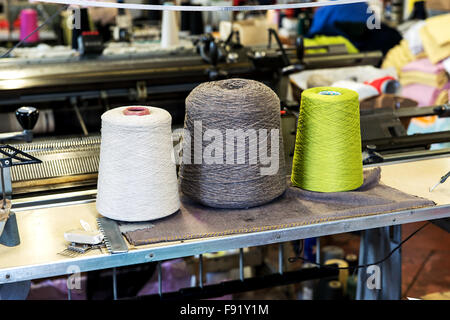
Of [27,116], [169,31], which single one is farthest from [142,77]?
[27,116]

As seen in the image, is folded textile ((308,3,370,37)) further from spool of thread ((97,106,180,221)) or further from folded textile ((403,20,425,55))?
spool of thread ((97,106,180,221))

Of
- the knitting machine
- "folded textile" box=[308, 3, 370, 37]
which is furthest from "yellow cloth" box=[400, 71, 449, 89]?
"folded textile" box=[308, 3, 370, 37]

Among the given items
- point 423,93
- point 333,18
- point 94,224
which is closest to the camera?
point 94,224

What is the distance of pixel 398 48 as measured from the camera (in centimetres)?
414

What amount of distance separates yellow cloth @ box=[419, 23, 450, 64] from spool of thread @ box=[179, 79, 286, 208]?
2.46 m

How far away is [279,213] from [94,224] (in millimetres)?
421

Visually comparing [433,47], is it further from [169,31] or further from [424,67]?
[169,31]

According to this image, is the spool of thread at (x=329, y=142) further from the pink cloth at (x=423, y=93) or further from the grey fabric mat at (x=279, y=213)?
the pink cloth at (x=423, y=93)

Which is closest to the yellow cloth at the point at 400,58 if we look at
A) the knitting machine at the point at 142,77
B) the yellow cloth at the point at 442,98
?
the yellow cloth at the point at 442,98

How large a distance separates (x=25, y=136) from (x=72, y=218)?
223 millimetres

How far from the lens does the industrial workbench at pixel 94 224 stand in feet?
4.02

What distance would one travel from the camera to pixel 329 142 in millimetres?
1438

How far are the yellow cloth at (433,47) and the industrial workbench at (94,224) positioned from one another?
2085 millimetres
